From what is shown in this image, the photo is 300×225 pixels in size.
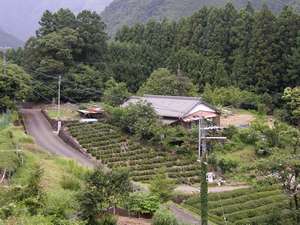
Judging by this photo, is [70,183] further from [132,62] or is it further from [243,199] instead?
[132,62]

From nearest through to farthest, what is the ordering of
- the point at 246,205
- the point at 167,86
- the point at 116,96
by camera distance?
the point at 246,205 < the point at 116,96 < the point at 167,86

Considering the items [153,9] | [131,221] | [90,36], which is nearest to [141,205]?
[131,221]

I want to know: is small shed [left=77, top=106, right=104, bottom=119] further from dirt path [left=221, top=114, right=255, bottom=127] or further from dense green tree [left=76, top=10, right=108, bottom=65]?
dense green tree [left=76, top=10, right=108, bottom=65]

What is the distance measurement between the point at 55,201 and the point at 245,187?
12.8 meters

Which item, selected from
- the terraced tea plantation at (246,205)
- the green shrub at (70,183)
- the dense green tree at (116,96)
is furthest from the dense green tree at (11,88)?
the terraced tea plantation at (246,205)

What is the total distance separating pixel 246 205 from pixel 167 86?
67.1 ft

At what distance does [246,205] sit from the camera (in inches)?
934

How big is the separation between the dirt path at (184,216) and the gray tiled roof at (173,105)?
11.6 m

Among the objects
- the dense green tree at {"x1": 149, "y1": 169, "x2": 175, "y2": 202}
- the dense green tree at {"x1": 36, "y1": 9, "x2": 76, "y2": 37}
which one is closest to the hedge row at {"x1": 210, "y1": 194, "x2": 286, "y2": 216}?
the dense green tree at {"x1": 149, "y1": 169, "x2": 175, "y2": 202}

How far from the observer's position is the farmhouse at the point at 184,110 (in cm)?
3484

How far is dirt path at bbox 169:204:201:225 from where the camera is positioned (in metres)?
22.0

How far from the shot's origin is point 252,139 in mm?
33281

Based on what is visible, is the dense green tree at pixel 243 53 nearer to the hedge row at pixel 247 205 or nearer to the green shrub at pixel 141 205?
the hedge row at pixel 247 205

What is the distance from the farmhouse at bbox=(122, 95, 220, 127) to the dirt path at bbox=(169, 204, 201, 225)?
36.7 ft
